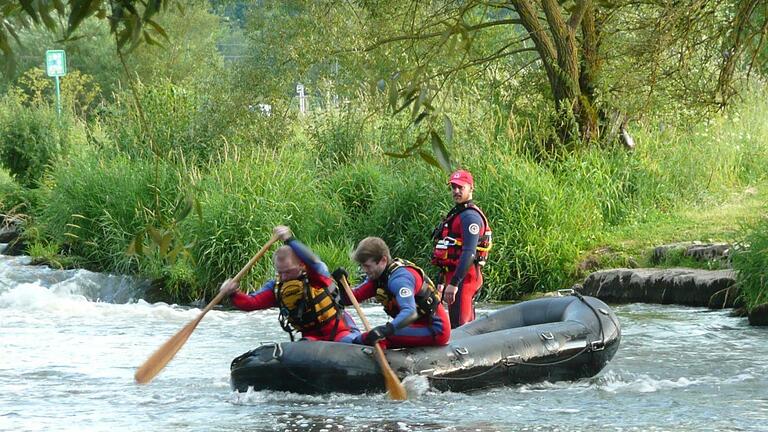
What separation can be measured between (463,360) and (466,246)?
999mm

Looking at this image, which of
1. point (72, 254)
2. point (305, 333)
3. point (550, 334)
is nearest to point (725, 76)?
point (550, 334)

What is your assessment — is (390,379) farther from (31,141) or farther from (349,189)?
(31,141)

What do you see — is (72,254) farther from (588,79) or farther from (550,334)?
(550,334)

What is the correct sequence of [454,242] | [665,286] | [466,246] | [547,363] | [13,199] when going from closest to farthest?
[547,363] → [466,246] → [454,242] → [665,286] → [13,199]

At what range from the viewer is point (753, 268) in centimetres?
1030

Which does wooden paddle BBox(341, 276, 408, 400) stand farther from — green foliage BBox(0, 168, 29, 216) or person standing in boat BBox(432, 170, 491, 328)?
green foliage BBox(0, 168, 29, 216)

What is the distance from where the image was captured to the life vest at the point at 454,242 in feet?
28.8

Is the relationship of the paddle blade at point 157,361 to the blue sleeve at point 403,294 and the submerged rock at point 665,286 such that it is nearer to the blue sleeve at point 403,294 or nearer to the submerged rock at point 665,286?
the blue sleeve at point 403,294

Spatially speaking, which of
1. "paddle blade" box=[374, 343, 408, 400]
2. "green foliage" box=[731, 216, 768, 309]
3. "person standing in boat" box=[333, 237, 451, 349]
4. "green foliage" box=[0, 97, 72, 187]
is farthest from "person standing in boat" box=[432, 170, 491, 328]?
"green foliage" box=[0, 97, 72, 187]

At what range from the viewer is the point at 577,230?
1310 centimetres

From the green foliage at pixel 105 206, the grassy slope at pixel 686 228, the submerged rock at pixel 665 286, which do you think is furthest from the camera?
the green foliage at pixel 105 206

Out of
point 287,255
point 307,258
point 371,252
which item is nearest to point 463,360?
point 371,252

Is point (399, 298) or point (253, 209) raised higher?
point (253, 209)

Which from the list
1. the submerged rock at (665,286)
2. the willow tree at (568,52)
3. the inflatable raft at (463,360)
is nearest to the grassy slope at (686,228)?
the submerged rock at (665,286)
